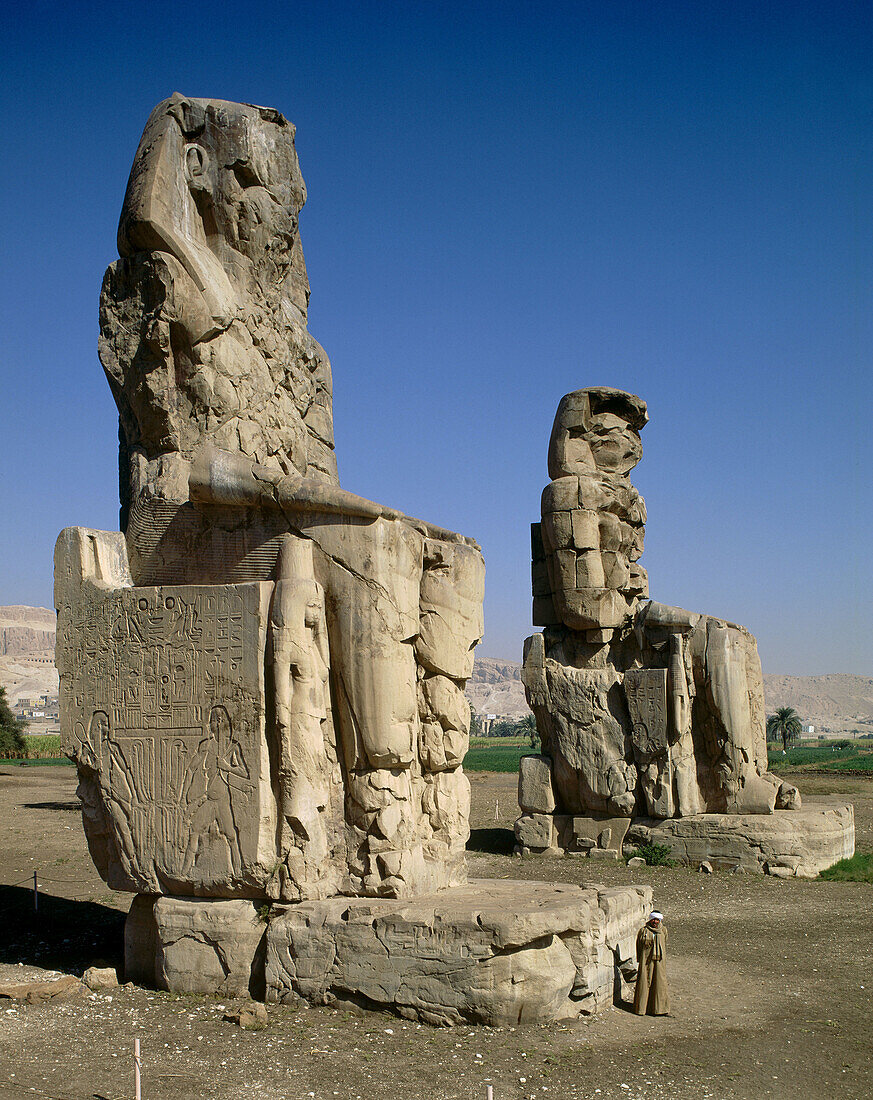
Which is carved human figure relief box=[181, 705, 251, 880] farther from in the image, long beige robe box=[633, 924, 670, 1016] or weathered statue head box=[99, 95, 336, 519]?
long beige robe box=[633, 924, 670, 1016]

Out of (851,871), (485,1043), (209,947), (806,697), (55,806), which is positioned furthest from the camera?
(806,697)

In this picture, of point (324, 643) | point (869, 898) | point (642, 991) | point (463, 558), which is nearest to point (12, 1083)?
point (324, 643)

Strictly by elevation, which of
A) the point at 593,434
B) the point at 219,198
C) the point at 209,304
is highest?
the point at 219,198

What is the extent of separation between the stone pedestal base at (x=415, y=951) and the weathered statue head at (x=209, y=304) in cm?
265

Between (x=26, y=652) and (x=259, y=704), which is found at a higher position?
(x=26, y=652)

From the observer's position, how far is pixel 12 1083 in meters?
4.70

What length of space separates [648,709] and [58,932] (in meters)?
6.05

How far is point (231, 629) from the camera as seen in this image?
19.6 ft

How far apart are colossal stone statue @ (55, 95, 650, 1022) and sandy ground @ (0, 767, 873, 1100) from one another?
283 mm

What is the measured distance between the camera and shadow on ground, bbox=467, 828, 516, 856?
11.8 m

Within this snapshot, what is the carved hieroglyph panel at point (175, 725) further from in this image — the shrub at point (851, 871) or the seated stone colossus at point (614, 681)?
the shrub at point (851, 871)

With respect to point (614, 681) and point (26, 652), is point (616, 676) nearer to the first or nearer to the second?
point (614, 681)

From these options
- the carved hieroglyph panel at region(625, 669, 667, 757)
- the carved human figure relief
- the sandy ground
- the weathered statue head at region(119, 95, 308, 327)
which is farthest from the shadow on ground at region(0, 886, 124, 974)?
the carved hieroglyph panel at region(625, 669, 667, 757)

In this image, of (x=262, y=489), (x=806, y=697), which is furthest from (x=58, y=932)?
(x=806, y=697)
